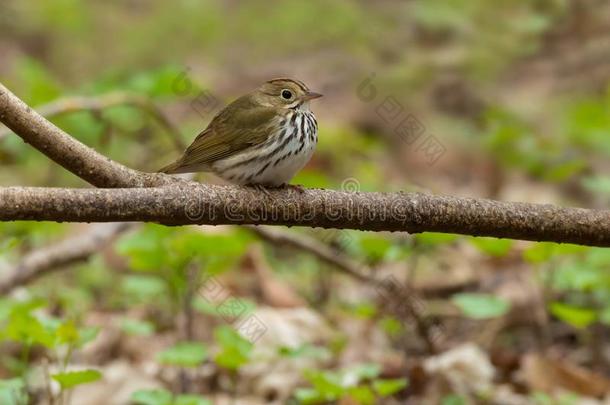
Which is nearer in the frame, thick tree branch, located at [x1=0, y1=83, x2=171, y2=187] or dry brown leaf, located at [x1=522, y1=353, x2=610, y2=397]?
thick tree branch, located at [x1=0, y1=83, x2=171, y2=187]

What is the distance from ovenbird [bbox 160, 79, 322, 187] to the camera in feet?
9.62

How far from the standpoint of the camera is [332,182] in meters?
6.61

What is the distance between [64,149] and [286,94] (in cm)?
116

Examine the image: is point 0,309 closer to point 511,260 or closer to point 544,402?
point 544,402

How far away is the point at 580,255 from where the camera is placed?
491 cm

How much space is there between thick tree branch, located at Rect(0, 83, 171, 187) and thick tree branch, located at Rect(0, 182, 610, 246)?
0.56 feet

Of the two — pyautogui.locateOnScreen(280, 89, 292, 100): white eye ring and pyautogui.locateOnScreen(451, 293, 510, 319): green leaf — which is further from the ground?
pyautogui.locateOnScreen(280, 89, 292, 100): white eye ring

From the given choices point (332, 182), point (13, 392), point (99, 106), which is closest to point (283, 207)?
point (13, 392)

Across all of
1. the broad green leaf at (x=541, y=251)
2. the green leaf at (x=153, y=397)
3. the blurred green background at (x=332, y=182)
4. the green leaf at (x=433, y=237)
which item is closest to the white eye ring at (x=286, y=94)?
the blurred green background at (x=332, y=182)

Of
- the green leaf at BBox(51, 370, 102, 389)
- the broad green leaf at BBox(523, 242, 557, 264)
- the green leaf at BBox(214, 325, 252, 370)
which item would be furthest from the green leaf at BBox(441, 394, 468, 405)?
the green leaf at BBox(51, 370, 102, 389)

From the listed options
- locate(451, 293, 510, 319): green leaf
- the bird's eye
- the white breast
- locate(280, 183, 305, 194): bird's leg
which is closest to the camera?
locate(280, 183, 305, 194): bird's leg

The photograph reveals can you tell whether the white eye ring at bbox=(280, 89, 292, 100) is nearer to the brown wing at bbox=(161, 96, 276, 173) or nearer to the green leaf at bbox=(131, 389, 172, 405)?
the brown wing at bbox=(161, 96, 276, 173)

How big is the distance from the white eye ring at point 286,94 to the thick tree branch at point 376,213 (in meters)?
0.78

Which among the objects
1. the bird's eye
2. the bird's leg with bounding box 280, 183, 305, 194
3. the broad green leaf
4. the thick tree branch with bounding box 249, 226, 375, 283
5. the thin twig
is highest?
the thin twig
